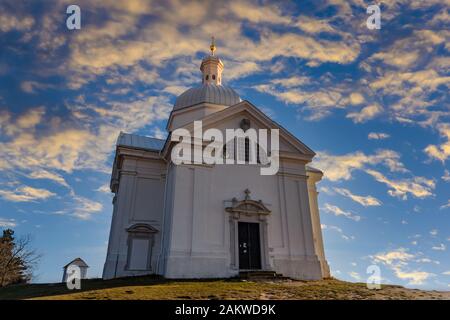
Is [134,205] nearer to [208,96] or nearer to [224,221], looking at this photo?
[224,221]

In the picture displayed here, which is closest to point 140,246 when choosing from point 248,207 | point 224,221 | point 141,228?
point 141,228

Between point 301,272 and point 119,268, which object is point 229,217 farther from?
point 119,268

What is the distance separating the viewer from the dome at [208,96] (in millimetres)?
25875

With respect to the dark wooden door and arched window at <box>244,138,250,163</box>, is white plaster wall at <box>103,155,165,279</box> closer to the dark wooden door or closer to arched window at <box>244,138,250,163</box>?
the dark wooden door

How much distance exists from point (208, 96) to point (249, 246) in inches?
515

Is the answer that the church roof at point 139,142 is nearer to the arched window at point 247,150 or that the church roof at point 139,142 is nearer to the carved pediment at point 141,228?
the carved pediment at point 141,228

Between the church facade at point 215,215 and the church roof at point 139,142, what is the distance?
42cm

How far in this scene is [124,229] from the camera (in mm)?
20844

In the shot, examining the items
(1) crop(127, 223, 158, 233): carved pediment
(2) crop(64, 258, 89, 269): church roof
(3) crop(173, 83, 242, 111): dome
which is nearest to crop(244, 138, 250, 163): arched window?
(3) crop(173, 83, 242, 111): dome

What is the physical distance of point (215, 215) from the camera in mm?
17656

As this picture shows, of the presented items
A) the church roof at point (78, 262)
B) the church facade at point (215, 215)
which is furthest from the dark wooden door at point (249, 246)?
the church roof at point (78, 262)

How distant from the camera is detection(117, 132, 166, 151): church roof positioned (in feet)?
→ 76.9
